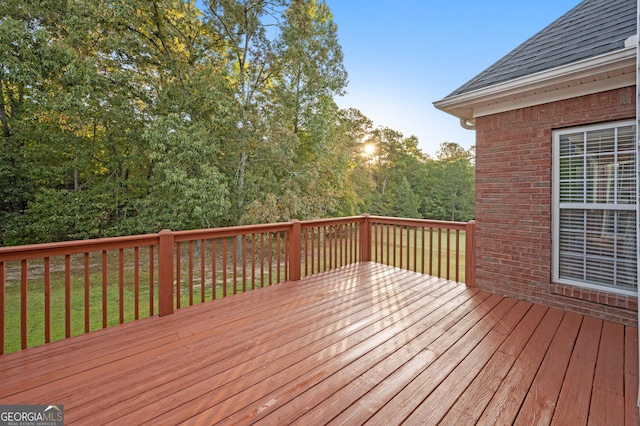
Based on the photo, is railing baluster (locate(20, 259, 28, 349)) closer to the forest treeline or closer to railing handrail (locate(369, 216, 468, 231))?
railing handrail (locate(369, 216, 468, 231))

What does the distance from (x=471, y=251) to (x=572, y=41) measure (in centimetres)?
282

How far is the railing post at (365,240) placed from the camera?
5.59m

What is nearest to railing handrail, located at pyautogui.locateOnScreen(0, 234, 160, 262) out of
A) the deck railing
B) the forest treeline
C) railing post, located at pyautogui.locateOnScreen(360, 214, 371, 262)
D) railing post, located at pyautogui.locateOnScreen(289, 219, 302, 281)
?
the deck railing

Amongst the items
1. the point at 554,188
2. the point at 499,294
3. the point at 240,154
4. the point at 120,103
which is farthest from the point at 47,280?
the point at 120,103

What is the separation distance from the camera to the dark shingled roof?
3.11 metres

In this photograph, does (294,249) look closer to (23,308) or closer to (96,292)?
(23,308)

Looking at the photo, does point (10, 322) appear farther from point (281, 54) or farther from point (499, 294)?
point (281, 54)

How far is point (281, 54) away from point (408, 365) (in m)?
11.0

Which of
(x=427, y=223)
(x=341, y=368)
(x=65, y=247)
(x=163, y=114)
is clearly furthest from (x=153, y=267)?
(x=163, y=114)

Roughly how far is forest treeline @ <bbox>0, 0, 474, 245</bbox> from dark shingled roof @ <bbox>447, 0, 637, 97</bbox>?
23.7ft

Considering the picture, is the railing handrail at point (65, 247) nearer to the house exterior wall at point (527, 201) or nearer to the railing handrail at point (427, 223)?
the railing handrail at point (427, 223)

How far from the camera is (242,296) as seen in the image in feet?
12.5

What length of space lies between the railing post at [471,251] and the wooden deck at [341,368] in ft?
2.69

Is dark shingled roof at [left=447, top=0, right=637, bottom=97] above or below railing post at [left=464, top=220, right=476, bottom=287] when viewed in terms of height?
above
